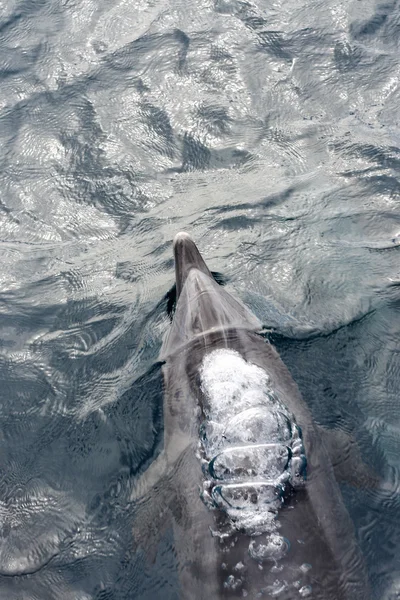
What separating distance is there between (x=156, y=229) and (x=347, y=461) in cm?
401

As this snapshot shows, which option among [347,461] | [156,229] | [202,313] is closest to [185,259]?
[202,313]

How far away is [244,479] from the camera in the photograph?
5441 millimetres

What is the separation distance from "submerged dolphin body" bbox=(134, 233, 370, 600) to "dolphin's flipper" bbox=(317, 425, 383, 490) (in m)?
0.09

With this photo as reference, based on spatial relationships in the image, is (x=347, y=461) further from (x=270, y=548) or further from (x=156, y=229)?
(x=156, y=229)

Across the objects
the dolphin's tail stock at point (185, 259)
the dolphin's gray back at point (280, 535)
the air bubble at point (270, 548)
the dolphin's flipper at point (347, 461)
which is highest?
the dolphin's tail stock at point (185, 259)

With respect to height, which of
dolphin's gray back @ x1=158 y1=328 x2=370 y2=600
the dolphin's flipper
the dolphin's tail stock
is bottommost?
the dolphin's flipper

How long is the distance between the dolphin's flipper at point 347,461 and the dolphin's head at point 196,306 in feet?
4.89

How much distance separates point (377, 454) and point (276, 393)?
1.05m

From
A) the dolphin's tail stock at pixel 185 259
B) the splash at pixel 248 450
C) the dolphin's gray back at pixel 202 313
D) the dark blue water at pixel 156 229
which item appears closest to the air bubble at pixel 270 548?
the splash at pixel 248 450

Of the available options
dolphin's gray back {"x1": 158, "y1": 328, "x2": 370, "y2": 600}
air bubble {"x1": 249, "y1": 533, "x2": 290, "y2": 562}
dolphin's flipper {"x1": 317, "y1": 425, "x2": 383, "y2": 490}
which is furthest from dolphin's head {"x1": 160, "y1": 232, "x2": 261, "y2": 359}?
air bubble {"x1": 249, "y1": 533, "x2": 290, "y2": 562}

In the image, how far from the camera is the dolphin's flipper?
5.79 metres

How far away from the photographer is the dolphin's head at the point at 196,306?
275 inches

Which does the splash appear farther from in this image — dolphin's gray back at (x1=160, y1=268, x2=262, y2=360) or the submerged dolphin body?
dolphin's gray back at (x1=160, y1=268, x2=262, y2=360)

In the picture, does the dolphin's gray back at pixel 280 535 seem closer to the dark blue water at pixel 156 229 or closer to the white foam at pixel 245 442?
the white foam at pixel 245 442
